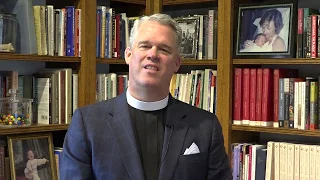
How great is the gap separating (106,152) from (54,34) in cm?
125

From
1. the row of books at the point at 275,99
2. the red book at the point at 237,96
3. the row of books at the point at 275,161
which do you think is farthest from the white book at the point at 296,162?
the red book at the point at 237,96

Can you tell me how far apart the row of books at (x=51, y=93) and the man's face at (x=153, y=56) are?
1.11 m

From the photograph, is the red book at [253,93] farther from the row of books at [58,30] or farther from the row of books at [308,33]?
the row of books at [58,30]

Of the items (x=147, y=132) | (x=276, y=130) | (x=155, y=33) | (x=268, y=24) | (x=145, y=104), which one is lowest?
(x=276, y=130)

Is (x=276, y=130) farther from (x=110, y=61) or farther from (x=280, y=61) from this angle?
(x=110, y=61)

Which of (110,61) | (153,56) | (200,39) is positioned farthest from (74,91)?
(153,56)

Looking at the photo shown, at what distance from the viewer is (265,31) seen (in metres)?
2.99

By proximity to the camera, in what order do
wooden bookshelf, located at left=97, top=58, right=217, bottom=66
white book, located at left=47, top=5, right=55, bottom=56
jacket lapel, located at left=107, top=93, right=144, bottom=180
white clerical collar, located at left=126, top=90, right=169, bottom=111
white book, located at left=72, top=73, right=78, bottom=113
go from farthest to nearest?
1. wooden bookshelf, located at left=97, top=58, right=217, bottom=66
2. white book, located at left=72, top=73, right=78, bottom=113
3. white book, located at left=47, top=5, right=55, bottom=56
4. white clerical collar, located at left=126, top=90, right=169, bottom=111
5. jacket lapel, located at left=107, top=93, right=144, bottom=180

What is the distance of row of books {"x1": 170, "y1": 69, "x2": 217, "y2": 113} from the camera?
3.15m

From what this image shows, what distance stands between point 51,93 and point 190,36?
0.91 meters

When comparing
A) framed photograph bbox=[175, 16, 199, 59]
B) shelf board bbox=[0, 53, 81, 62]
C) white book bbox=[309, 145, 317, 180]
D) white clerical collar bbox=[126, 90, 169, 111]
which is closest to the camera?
white clerical collar bbox=[126, 90, 169, 111]

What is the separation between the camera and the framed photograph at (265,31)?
2.89 meters

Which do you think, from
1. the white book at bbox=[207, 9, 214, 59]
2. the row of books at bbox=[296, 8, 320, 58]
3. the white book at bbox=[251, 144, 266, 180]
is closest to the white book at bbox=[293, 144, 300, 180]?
the white book at bbox=[251, 144, 266, 180]

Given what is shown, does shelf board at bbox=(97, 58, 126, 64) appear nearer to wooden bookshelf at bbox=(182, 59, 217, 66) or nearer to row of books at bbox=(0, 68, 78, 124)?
row of books at bbox=(0, 68, 78, 124)
